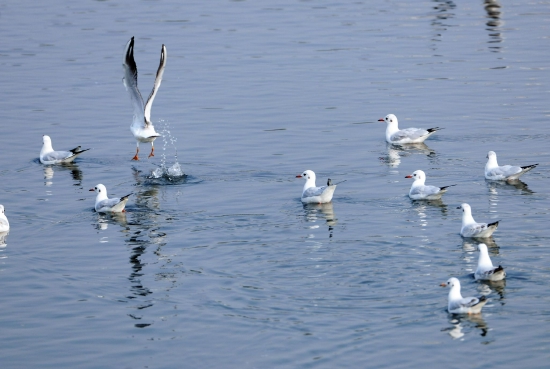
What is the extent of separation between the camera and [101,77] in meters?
37.4

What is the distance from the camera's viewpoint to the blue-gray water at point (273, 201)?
15.0m

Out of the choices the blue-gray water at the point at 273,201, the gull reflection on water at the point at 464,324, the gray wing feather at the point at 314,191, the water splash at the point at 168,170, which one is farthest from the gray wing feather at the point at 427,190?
the gull reflection on water at the point at 464,324

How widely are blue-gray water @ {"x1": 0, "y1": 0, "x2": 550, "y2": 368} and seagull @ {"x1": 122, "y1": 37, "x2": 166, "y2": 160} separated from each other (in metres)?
0.93

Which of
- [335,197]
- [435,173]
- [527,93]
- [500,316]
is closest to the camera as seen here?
[500,316]

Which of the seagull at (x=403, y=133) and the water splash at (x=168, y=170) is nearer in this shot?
the water splash at (x=168, y=170)

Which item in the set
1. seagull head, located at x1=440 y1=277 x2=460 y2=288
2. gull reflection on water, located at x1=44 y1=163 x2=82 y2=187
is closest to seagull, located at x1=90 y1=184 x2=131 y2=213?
gull reflection on water, located at x1=44 y1=163 x2=82 y2=187

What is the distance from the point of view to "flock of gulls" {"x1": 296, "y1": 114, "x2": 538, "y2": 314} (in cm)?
1519

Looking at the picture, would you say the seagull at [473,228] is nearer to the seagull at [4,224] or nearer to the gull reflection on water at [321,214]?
the gull reflection on water at [321,214]

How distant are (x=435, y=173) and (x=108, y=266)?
971 centimetres

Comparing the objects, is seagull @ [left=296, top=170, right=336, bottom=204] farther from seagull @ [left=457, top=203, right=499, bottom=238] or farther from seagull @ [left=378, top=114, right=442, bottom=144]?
seagull @ [left=378, top=114, right=442, bottom=144]

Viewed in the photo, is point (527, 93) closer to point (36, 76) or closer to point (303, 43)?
point (303, 43)

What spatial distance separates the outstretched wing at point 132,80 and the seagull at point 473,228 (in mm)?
9310

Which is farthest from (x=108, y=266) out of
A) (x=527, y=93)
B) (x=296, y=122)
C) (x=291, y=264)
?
(x=527, y=93)

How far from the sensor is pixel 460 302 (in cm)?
1498
